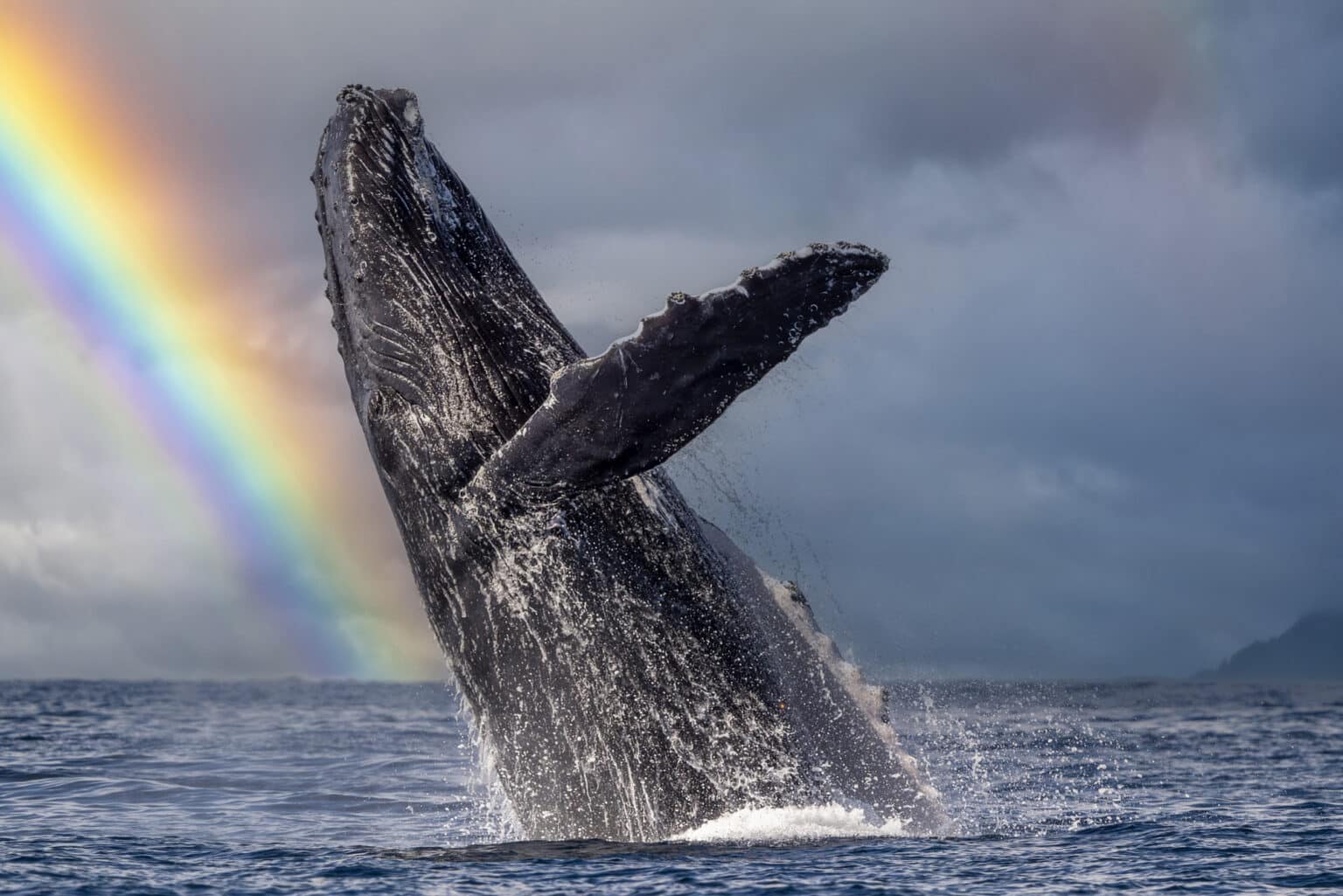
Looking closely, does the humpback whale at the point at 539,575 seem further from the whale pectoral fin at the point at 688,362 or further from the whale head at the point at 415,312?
the whale pectoral fin at the point at 688,362

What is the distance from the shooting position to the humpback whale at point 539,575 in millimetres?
7707

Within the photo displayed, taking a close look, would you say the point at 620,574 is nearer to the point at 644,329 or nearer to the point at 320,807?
the point at 644,329

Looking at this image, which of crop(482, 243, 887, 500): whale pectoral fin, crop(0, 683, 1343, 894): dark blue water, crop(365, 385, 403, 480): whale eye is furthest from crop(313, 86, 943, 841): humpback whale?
crop(482, 243, 887, 500): whale pectoral fin

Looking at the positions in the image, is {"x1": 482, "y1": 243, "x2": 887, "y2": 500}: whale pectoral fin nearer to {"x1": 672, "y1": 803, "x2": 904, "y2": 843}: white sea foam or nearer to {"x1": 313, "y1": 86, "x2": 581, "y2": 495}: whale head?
{"x1": 313, "y1": 86, "x2": 581, "y2": 495}: whale head

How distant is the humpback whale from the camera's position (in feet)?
25.3

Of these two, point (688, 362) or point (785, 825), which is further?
point (785, 825)

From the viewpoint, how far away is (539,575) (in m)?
7.72

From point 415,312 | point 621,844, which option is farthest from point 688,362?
point 621,844

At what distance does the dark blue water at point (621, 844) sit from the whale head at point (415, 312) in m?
2.45

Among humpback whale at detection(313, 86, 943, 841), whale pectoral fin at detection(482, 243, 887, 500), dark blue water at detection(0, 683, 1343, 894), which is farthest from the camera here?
humpback whale at detection(313, 86, 943, 841)

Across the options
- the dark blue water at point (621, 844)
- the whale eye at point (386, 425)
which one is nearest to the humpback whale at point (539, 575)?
the whale eye at point (386, 425)

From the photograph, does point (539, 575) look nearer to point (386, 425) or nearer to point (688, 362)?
point (386, 425)

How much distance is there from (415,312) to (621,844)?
3.45 metres

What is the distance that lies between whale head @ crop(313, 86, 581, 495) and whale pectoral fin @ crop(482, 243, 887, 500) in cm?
108
